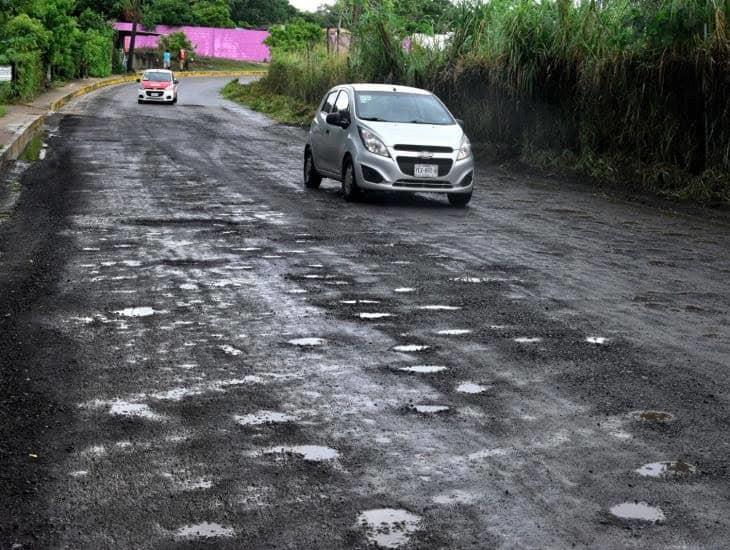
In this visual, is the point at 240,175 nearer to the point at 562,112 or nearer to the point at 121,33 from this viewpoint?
the point at 562,112

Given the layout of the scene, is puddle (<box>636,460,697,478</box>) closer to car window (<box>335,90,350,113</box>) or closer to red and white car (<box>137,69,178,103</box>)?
car window (<box>335,90,350,113</box>)

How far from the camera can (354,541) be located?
157 inches

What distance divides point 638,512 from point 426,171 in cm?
1104

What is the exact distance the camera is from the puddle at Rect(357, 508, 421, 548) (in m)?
3.99

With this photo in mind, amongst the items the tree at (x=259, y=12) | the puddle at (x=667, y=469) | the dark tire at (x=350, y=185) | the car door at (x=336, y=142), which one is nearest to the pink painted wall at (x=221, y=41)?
the tree at (x=259, y=12)

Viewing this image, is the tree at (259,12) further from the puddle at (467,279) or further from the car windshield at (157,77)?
the puddle at (467,279)

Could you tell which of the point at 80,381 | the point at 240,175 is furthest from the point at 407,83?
the point at 80,381

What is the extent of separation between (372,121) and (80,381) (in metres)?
10.3

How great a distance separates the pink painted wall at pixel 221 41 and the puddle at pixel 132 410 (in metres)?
90.4

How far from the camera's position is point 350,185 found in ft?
50.4

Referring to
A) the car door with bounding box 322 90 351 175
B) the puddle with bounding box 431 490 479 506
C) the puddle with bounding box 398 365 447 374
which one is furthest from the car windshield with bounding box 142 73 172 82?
the puddle with bounding box 431 490 479 506

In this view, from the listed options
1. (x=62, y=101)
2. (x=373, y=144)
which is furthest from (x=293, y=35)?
(x=373, y=144)

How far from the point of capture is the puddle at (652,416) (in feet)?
18.0

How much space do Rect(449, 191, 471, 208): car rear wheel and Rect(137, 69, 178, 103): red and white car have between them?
32.2m
